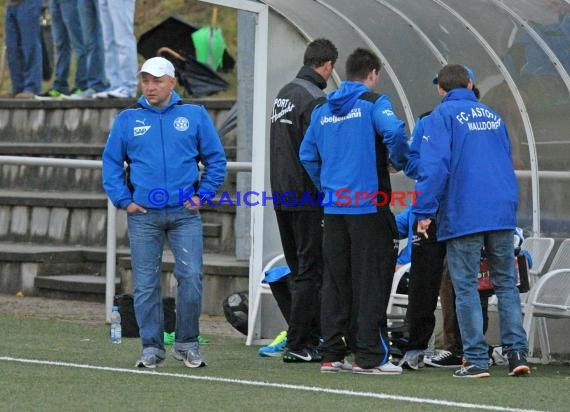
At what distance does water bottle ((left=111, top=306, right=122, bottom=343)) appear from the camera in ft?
37.4

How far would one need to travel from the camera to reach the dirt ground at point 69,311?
12.9 metres

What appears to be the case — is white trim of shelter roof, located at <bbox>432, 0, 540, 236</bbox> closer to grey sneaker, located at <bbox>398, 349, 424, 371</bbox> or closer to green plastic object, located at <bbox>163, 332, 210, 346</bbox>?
grey sneaker, located at <bbox>398, 349, 424, 371</bbox>

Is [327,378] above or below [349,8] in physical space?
below

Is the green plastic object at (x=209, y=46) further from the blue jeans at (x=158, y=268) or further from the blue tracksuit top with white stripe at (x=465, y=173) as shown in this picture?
the blue tracksuit top with white stripe at (x=465, y=173)

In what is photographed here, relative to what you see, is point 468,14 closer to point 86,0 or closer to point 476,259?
point 476,259

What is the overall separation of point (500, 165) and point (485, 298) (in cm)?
123

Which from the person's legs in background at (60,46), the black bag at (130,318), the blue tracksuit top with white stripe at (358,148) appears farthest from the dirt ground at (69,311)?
the person's legs in background at (60,46)

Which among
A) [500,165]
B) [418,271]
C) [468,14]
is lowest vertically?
[418,271]

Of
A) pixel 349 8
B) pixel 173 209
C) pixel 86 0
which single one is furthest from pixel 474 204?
pixel 86 0

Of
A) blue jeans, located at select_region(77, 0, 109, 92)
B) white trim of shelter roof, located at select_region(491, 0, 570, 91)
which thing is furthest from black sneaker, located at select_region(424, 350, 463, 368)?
blue jeans, located at select_region(77, 0, 109, 92)

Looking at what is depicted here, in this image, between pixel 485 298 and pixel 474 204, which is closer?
pixel 474 204

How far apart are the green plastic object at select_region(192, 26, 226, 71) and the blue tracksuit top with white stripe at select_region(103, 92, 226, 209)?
1061 centimetres

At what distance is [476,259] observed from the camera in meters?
9.32

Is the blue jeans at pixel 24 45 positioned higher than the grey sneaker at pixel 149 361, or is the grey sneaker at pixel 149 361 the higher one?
the blue jeans at pixel 24 45
